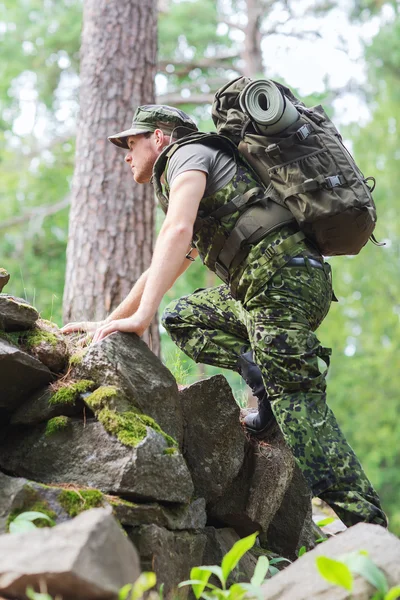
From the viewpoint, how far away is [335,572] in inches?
92.6

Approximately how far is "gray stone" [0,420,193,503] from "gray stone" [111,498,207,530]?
6 centimetres

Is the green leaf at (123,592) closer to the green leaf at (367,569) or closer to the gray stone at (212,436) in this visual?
the green leaf at (367,569)

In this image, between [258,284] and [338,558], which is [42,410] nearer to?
[258,284]

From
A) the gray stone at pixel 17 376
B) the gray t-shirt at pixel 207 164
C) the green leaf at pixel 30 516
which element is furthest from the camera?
the gray t-shirt at pixel 207 164

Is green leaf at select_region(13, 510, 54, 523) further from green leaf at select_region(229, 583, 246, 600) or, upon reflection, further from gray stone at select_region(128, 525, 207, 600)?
green leaf at select_region(229, 583, 246, 600)

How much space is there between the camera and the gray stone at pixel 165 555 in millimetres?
3107

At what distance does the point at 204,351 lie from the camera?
4406 mm

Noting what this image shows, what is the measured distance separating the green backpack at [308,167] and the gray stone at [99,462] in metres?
1.39

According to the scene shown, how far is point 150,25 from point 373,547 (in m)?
5.75

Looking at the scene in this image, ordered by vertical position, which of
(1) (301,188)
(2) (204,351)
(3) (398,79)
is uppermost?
(3) (398,79)

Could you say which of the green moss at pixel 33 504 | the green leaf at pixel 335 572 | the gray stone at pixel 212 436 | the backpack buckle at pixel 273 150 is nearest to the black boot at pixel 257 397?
the gray stone at pixel 212 436

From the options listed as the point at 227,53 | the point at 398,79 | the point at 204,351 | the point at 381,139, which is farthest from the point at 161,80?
the point at 204,351

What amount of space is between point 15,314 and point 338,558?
2.11 meters

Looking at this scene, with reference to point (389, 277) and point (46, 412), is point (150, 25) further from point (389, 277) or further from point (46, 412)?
point (389, 277)
